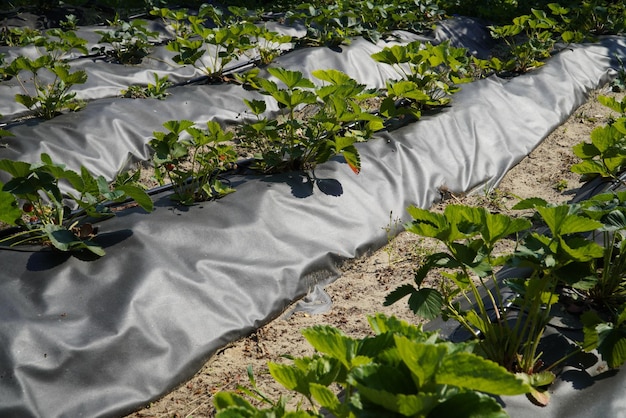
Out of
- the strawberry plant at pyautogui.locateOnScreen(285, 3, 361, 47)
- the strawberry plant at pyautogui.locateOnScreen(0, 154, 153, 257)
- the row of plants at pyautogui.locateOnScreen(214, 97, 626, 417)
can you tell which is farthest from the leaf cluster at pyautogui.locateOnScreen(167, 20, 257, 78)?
the row of plants at pyautogui.locateOnScreen(214, 97, 626, 417)

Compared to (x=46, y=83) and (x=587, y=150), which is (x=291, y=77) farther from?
(x=46, y=83)

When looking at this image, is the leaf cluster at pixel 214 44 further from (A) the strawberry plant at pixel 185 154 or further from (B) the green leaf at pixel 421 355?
(B) the green leaf at pixel 421 355

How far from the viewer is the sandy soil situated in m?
2.46

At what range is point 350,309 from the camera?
2996 mm

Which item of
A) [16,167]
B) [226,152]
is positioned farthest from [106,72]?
[16,167]

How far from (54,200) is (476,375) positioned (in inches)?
91.2

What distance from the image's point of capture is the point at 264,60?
6.04 m

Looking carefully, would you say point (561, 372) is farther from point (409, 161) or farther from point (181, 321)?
point (409, 161)

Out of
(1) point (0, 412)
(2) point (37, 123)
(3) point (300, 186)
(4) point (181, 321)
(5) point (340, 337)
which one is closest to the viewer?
(5) point (340, 337)

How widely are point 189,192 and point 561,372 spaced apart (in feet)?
6.91

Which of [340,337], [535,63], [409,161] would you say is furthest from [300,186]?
[535,63]

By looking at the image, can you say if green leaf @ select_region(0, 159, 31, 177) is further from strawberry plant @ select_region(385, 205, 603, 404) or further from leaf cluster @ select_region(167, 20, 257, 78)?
leaf cluster @ select_region(167, 20, 257, 78)

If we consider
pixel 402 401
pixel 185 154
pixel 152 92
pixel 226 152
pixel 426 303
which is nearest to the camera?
pixel 402 401

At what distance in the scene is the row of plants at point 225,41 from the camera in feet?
15.8
